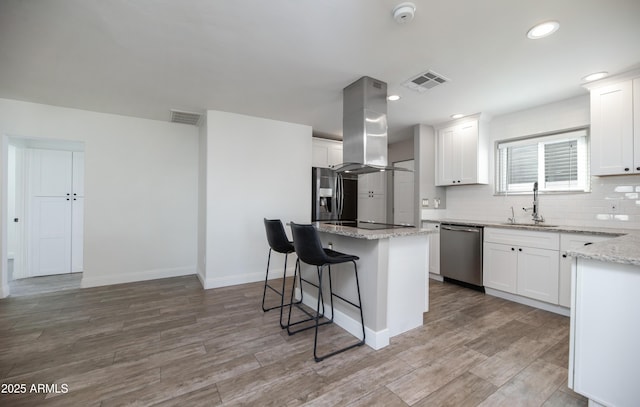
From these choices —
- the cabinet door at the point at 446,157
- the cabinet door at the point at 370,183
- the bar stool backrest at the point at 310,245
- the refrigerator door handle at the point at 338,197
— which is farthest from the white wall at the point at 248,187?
the cabinet door at the point at 446,157

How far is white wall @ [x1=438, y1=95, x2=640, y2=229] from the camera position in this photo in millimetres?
2850

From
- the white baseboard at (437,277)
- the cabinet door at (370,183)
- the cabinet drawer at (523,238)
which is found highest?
the cabinet door at (370,183)

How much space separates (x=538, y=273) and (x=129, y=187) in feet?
18.1

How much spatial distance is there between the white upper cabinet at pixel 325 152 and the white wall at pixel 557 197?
2160mm

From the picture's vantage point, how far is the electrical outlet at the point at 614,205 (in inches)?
114

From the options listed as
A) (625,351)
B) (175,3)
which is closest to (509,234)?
(625,351)

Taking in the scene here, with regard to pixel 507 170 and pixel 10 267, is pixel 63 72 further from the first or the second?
pixel 507 170

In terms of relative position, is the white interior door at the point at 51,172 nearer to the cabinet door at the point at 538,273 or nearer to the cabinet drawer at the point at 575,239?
the cabinet door at the point at 538,273

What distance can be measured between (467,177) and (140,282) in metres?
5.08

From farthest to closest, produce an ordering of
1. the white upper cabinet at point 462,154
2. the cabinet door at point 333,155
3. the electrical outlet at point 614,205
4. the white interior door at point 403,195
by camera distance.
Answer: the white interior door at point 403,195, the cabinet door at point 333,155, the white upper cabinet at point 462,154, the electrical outlet at point 614,205

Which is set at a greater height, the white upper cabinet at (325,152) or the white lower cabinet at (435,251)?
the white upper cabinet at (325,152)

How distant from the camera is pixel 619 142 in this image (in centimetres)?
264

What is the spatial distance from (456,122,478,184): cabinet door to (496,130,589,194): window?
38 cm

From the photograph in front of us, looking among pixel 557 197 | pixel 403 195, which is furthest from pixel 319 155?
pixel 557 197
